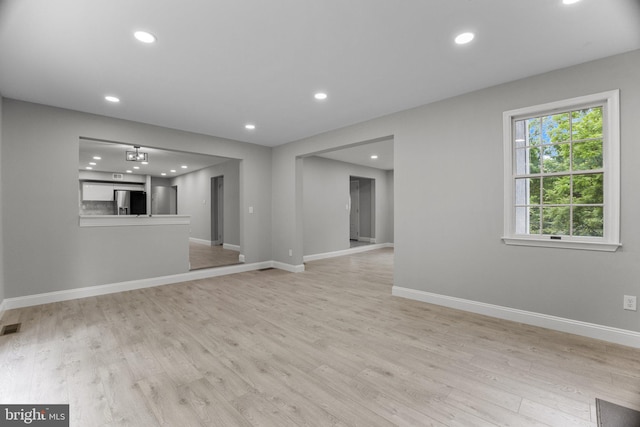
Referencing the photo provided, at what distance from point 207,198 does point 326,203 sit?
14.7ft

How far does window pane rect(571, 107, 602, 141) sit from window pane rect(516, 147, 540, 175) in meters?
0.35

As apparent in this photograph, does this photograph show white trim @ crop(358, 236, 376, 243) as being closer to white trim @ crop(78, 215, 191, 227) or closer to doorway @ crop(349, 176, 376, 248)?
doorway @ crop(349, 176, 376, 248)

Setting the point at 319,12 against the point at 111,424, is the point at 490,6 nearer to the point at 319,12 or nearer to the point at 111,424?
the point at 319,12

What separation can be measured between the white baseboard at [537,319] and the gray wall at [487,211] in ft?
0.17

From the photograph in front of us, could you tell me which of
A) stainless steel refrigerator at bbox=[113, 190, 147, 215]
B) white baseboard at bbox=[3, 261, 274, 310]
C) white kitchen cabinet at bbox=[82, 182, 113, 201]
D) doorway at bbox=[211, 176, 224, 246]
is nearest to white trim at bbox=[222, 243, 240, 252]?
doorway at bbox=[211, 176, 224, 246]

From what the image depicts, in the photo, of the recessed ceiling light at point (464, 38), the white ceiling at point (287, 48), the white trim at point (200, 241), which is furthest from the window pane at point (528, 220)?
the white trim at point (200, 241)

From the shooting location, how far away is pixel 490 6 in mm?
1993

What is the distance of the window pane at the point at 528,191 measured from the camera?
3098 millimetres

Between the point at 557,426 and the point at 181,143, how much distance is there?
5.61 m

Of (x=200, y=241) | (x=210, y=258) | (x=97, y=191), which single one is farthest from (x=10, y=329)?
(x=97, y=191)

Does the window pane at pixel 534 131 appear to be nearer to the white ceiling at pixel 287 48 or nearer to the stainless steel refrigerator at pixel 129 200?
the white ceiling at pixel 287 48

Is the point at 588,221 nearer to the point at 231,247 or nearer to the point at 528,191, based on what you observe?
the point at 528,191

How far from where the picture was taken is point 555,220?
2977 millimetres

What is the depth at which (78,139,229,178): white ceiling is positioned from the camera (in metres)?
6.68
